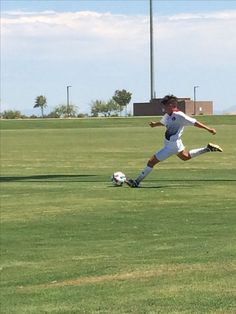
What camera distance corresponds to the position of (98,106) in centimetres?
13138

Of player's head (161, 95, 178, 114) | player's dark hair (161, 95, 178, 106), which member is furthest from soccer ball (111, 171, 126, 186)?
player's dark hair (161, 95, 178, 106)

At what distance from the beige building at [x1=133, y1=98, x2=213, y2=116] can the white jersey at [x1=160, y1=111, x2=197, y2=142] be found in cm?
7785

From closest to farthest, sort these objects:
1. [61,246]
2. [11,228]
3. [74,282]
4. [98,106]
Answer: [74,282] < [61,246] < [11,228] < [98,106]

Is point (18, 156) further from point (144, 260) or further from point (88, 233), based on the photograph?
point (144, 260)

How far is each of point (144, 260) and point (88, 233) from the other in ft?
8.96

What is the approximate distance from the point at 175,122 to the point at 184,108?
8992 cm

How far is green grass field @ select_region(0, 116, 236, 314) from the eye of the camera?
7.83 m

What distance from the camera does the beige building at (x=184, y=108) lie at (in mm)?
101688

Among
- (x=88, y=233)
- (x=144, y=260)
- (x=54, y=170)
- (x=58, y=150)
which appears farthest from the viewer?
(x=58, y=150)

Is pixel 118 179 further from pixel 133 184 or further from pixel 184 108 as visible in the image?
pixel 184 108

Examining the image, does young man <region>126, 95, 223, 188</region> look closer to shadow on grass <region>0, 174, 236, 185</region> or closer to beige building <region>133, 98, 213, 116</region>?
shadow on grass <region>0, 174, 236, 185</region>

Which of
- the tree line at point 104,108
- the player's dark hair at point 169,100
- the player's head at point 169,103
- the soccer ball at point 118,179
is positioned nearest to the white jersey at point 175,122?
the player's head at point 169,103

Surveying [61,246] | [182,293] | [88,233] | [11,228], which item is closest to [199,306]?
[182,293]

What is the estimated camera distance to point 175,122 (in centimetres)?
1809
